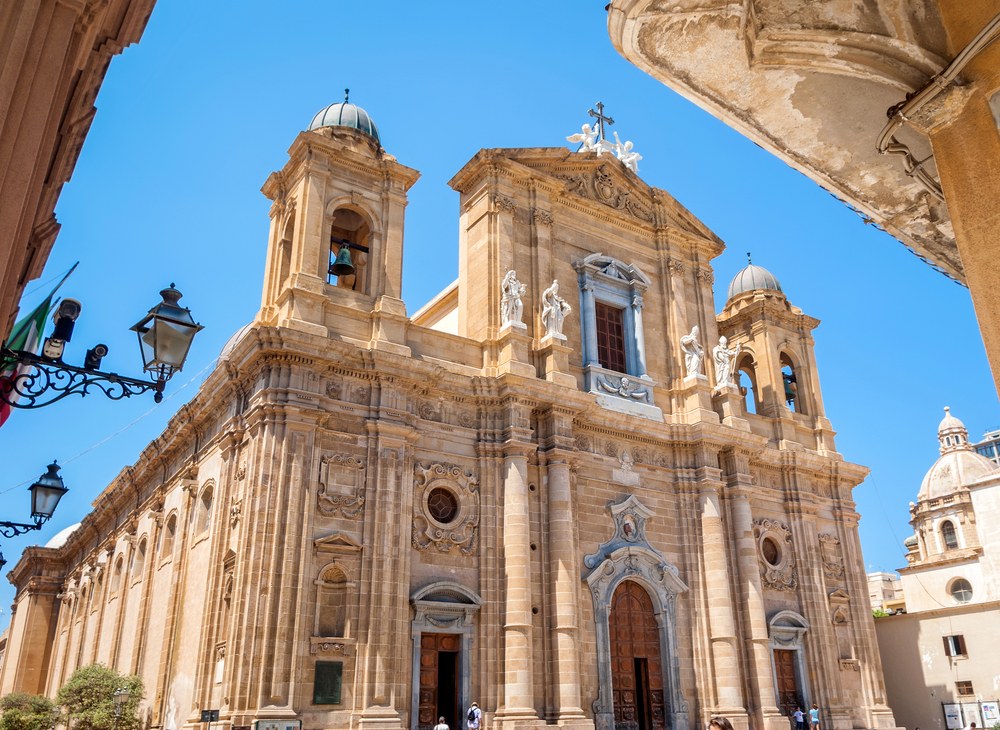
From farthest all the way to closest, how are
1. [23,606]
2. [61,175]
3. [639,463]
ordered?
[23,606], [639,463], [61,175]

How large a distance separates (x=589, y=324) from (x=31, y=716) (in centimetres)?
1936

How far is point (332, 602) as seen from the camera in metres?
17.5

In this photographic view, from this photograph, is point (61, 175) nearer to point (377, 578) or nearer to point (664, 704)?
point (377, 578)

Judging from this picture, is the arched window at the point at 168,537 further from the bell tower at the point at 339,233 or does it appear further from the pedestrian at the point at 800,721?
the pedestrian at the point at 800,721

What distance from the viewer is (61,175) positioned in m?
8.32

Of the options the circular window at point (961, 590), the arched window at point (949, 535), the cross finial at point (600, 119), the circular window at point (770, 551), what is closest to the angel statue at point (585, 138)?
the cross finial at point (600, 119)

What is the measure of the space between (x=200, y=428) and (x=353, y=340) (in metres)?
5.67

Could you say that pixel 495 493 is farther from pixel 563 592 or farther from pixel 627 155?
pixel 627 155

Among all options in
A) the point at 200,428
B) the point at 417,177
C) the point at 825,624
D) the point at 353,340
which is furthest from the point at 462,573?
the point at 825,624

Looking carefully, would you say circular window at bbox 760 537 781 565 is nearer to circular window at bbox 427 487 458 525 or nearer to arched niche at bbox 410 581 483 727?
arched niche at bbox 410 581 483 727

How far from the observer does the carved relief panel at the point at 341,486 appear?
18.0 metres

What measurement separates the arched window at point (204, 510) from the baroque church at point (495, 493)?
1.41 feet

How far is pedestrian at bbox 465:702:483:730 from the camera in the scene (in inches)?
703

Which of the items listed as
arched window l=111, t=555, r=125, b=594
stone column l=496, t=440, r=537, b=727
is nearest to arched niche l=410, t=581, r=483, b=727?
stone column l=496, t=440, r=537, b=727
